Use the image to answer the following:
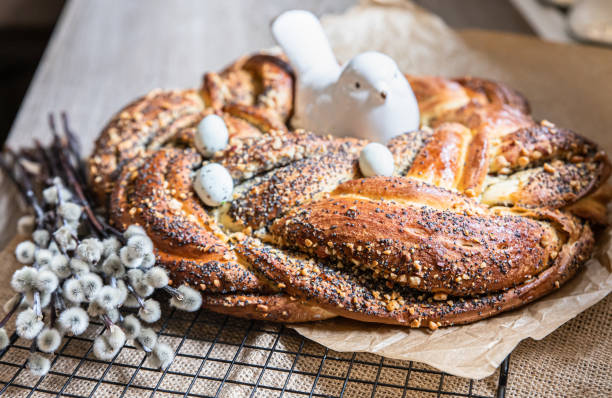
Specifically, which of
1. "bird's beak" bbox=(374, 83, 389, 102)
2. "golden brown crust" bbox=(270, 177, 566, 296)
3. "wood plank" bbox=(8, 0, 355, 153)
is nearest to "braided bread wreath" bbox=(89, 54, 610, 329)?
"golden brown crust" bbox=(270, 177, 566, 296)

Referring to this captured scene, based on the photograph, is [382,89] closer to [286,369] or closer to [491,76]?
[286,369]

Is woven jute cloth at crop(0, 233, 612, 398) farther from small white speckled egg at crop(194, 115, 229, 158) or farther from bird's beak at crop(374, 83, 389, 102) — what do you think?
bird's beak at crop(374, 83, 389, 102)

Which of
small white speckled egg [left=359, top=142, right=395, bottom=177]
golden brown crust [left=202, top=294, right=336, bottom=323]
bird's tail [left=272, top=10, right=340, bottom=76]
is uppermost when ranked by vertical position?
bird's tail [left=272, top=10, right=340, bottom=76]

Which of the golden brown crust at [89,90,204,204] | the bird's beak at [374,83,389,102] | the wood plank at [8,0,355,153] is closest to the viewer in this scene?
the bird's beak at [374,83,389,102]

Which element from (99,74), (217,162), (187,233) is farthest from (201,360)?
(99,74)

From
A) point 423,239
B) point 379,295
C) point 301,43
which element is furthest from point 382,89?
point 379,295

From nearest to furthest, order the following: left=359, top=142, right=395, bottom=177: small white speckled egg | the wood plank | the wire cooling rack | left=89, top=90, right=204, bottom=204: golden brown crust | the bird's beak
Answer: the wire cooling rack, left=359, top=142, right=395, bottom=177: small white speckled egg, the bird's beak, left=89, top=90, right=204, bottom=204: golden brown crust, the wood plank
